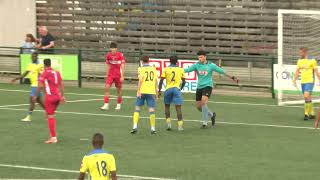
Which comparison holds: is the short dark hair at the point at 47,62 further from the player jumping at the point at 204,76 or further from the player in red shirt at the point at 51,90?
the player jumping at the point at 204,76

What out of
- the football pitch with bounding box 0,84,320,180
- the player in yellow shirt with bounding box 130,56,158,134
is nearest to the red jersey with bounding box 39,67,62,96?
the football pitch with bounding box 0,84,320,180

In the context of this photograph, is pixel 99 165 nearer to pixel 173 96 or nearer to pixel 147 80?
pixel 147 80

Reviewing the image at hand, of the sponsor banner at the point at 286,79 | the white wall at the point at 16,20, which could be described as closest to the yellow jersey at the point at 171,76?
the sponsor banner at the point at 286,79

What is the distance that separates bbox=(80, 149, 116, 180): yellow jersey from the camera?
1123 centimetres

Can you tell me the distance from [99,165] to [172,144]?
341 inches

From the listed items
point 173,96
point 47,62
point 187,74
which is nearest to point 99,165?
point 47,62

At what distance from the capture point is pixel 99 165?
36.9 feet

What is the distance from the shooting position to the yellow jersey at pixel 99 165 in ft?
36.9

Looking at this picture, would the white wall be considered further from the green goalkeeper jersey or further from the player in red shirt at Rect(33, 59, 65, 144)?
the player in red shirt at Rect(33, 59, 65, 144)

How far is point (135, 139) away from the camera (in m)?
20.6

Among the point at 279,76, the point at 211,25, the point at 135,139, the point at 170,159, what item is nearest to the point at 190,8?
the point at 211,25

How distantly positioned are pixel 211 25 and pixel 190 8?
1321 mm

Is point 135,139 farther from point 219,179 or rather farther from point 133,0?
point 133,0

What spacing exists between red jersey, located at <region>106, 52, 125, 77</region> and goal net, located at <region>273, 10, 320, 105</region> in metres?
5.59
